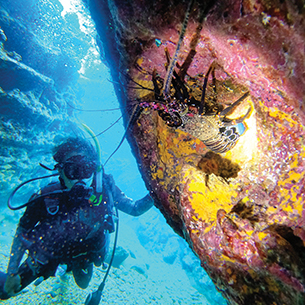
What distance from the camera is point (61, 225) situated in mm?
3809

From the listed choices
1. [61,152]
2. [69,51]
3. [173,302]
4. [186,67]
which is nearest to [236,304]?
[186,67]

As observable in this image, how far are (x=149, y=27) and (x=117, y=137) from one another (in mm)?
32719

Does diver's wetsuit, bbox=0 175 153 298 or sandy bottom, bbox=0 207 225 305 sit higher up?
diver's wetsuit, bbox=0 175 153 298

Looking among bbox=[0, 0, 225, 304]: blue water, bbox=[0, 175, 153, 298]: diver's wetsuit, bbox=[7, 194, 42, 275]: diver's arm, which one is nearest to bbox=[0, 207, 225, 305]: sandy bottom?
bbox=[0, 0, 225, 304]: blue water

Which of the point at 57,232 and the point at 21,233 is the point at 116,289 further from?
the point at 21,233

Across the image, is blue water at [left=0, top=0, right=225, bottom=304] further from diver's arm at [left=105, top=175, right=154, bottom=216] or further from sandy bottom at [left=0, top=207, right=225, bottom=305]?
diver's arm at [left=105, top=175, right=154, bottom=216]

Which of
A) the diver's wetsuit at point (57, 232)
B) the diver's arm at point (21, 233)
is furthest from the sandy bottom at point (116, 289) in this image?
the diver's arm at point (21, 233)

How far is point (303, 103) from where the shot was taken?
1.20m

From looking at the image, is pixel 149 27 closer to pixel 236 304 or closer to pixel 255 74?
pixel 255 74

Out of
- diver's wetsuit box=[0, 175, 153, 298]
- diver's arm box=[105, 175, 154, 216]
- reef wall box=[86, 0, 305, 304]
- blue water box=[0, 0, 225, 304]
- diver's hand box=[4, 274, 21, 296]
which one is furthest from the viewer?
blue water box=[0, 0, 225, 304]

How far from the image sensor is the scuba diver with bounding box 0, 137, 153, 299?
356 centimetres

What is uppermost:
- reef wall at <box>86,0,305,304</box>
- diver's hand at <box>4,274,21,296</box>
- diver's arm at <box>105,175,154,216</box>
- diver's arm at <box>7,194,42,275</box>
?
reef wall at <box>86,0,305,304</box>

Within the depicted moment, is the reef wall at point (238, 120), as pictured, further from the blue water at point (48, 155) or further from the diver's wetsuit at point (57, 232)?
Result: the diver's wetsuit at point (57, 232)

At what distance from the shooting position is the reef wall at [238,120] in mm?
1190
